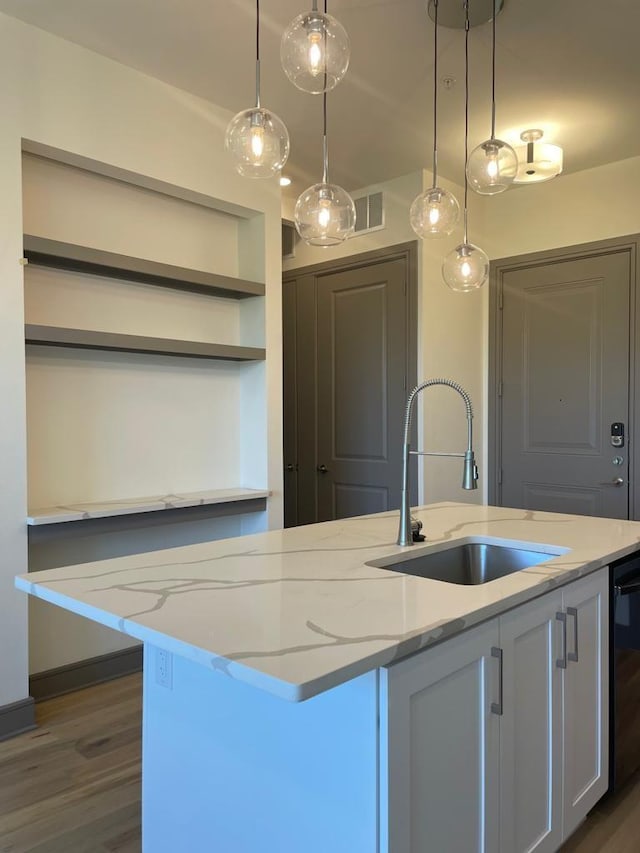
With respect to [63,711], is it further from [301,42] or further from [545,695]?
[301,42]

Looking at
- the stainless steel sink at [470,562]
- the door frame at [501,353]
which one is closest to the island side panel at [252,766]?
the stainless steel sink at [470,562]

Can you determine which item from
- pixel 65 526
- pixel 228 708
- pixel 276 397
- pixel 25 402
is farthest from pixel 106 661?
pixel 228 708

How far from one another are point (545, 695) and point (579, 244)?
3328 millimetres

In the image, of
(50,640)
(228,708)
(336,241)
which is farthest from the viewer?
(50,640)

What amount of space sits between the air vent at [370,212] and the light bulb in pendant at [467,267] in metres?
1.83

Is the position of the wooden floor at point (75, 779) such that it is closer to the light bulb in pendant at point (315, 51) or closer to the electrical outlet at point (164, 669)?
the electrical outlet at point (164, 669)

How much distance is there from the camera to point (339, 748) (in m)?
1.25

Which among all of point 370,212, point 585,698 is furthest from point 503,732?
point 370,212

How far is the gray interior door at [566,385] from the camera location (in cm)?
409

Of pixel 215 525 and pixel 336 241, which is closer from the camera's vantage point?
pixel 336 241

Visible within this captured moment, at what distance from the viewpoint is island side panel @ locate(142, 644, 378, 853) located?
1224mm

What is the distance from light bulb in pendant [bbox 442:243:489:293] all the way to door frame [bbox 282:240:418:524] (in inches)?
60.2

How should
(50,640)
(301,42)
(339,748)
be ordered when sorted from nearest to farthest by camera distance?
(339,748), (301,42), (50,640)

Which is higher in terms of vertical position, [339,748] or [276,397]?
[276,397]
